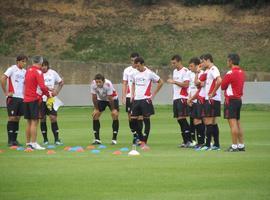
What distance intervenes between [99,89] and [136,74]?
4.27ft

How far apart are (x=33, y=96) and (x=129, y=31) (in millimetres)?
38570

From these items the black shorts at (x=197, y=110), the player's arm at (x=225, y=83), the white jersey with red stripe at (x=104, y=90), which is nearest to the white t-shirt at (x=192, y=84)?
the black shorts at (x=197, y=110)

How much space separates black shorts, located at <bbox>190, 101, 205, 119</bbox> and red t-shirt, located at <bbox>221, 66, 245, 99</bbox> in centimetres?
120

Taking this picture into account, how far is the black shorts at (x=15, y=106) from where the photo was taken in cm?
2295

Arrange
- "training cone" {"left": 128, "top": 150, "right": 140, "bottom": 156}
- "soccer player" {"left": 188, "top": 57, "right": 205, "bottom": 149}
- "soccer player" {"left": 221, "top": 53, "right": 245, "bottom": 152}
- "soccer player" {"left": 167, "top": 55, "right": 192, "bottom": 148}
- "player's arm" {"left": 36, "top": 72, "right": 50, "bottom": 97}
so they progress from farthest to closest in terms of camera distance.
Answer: "soccer player" {"left": 167, "top": 55, "right": 192, "bottom": 148}
"soccer player" {"left": 188, "top": 57, "right": 205, "bottom": 149}
"player's arm" {"left": 36, "top": 72, "right": 50, "bottom": 97}
"soccer player" {"left": 221, "top": 53, "right": 245, "bottom": 152}
"training cone" {"left": 128, "top": 150, "right": 140, "bottom": 156}

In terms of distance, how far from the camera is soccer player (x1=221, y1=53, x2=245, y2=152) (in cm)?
1994

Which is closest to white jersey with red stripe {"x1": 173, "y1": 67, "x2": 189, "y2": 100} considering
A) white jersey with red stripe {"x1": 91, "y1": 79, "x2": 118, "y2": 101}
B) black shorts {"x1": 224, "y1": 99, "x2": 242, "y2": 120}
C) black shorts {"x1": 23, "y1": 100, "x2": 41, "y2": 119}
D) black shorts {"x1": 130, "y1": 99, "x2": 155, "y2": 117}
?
black shorts {"x1": 130, "y1": 99, "x2": 155, "y2": 117}

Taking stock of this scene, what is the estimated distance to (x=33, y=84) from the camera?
21.3 meters

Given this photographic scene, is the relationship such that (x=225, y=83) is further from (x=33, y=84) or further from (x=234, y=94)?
(x=33, y=84)

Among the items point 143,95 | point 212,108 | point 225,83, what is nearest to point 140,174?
point 225,83

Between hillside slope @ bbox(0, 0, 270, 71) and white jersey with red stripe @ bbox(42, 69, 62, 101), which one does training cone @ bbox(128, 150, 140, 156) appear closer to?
white jersey with red stripe @ bbox(42, 69, 62, 101)

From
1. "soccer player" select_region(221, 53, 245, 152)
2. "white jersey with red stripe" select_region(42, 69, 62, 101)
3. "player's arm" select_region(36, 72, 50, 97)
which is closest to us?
"soccer player" select_region(221, 53, 245, 152)

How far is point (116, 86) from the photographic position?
145ft

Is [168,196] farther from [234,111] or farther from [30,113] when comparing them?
[30,113]
